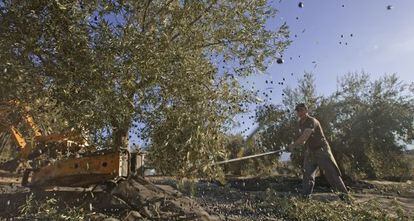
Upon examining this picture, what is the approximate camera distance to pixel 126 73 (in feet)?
23.5

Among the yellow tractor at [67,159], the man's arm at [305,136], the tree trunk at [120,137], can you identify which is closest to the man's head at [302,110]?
the man's arm at [305,136]

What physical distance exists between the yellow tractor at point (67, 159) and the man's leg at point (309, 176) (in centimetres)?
429

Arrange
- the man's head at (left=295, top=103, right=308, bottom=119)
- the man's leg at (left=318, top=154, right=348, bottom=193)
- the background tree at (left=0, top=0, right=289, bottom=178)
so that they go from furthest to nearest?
the man's head at (left=295, top=103, right=308, bottom=119)
the man's leg at (left=318, top=154, right=348, bottom=193)
the background tree at (left=0, top=0, right=289, bottom=178)

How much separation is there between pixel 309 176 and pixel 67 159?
598 centimetres

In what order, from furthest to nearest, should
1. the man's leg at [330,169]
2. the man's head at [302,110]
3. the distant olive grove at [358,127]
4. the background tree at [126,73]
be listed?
the distant olive grove at [358,127], the man's head at [302,110], the man's leg at [330,169], the background tree at [126,73]

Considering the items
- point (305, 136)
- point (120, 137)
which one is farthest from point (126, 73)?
point (305, 136)

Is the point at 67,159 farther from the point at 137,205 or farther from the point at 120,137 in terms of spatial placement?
the point at 137,205

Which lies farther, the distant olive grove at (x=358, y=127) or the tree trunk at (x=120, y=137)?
the distant olive grove at (x=358, y=127)

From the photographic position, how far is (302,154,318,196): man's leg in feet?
33.7

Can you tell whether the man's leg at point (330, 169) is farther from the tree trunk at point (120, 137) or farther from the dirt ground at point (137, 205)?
Result: the tree trunk at point (120, 137)

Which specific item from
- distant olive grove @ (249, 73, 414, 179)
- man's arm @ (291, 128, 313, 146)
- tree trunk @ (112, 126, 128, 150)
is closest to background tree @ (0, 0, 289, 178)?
tree trunk @ (112, 126, 128, 150)

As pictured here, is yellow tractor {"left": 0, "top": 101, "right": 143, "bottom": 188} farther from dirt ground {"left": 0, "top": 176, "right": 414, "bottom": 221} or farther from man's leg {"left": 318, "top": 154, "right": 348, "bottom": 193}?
man's leg {"left": 318, "top": 154, "right": 348, "bottom": 193}

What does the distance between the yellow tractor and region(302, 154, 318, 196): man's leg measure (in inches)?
169

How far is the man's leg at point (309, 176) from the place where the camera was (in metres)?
10.3
